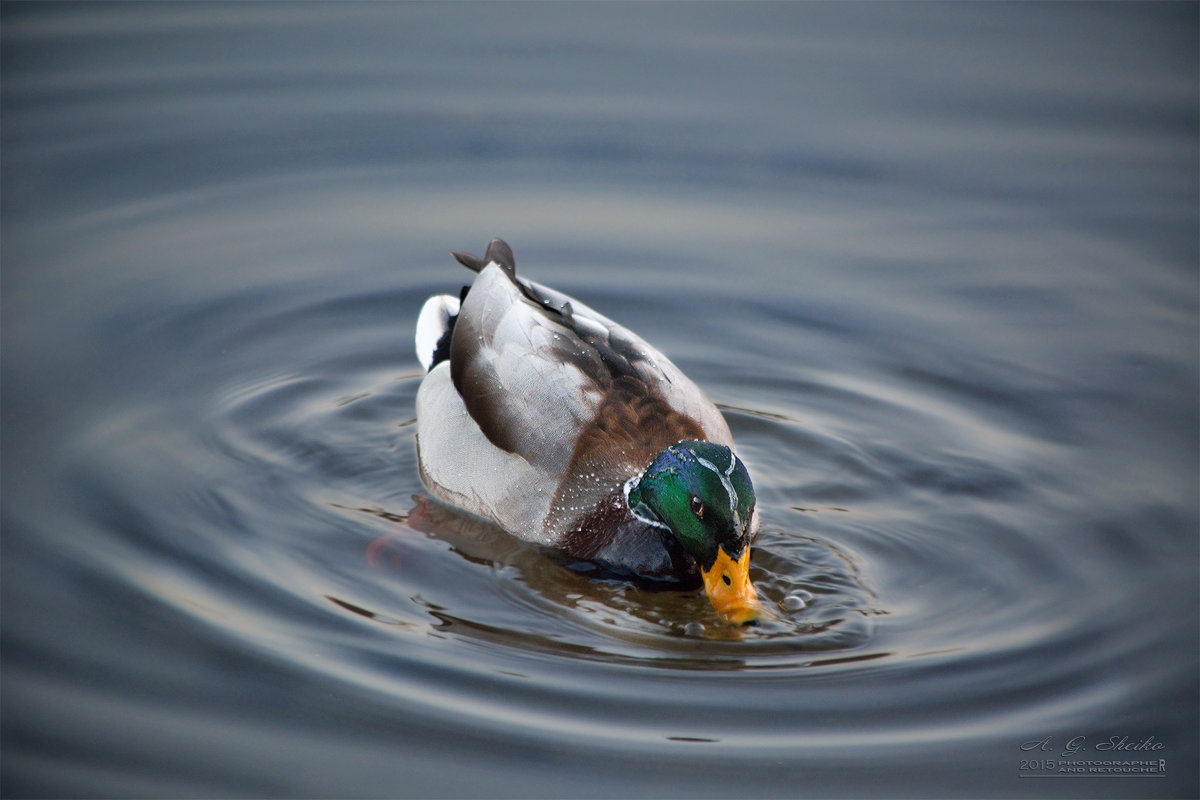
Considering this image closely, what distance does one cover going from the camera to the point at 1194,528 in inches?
253

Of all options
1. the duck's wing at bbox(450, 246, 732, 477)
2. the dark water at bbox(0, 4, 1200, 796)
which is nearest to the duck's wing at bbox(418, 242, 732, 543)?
the duck's wing at bbox(450, 246, 732, 477)

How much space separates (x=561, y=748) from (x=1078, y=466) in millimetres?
3399

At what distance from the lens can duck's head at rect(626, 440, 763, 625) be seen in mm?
5652

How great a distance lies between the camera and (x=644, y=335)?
27.1 ft

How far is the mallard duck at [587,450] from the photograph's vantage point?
577cm

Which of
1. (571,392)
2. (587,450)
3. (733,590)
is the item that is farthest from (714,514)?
(571,392)

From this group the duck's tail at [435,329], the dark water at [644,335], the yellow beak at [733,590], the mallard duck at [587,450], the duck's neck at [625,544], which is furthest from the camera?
the duck's tail at [435,329]

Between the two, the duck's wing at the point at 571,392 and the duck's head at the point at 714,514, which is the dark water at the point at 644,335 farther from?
the duck's wing at the point at 571,392

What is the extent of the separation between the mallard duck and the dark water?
0.65 feet

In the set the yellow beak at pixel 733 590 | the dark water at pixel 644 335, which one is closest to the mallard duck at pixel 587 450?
the yellow beak at pixel 733 590

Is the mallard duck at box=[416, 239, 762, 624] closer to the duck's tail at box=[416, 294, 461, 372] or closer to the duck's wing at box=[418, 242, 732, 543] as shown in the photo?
the duck's wing at box=[418, 242, 732, 543]

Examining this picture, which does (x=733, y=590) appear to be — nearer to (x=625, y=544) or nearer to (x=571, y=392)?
(x=625, y=544)

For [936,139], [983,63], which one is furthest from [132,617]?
[983,63]

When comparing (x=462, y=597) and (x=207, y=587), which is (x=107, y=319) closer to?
(x=207, y=587)
